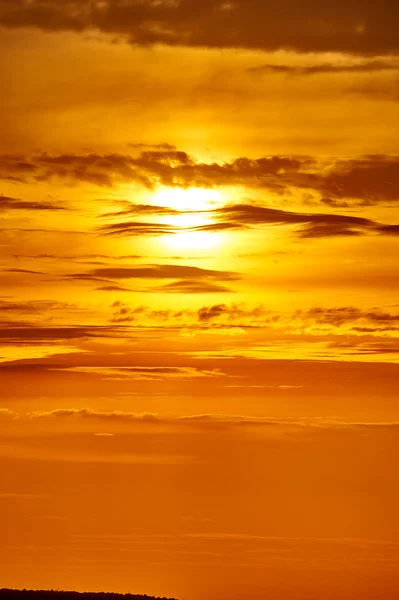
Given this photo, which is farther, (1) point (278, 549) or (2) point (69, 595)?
(1) point (278, 549)

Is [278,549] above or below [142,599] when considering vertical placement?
above

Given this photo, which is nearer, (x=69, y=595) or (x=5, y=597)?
(x=5, y=597)

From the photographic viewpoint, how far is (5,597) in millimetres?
23031

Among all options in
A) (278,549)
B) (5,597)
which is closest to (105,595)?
(5,597)

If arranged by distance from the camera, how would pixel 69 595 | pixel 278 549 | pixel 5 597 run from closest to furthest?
1. pixel 5 597
2. pixel 69 595
3. pixel 278 549

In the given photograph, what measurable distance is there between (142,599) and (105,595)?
1872 mm

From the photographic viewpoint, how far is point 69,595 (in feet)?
83.0

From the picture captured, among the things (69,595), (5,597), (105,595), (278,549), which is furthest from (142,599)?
(278,549)

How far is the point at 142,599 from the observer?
1059 inches

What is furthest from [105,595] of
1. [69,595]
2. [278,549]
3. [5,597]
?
[278,549]

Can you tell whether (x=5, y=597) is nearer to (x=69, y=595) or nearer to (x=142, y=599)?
(x=69, y=595)

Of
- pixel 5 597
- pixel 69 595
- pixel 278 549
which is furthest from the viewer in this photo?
pixel 278 549

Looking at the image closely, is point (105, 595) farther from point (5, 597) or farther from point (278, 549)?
point (278, 549)

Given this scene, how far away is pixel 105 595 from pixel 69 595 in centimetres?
185
